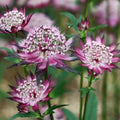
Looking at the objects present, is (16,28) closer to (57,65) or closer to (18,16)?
(18,16)

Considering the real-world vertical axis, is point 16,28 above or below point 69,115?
above

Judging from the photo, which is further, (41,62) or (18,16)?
(18,16)

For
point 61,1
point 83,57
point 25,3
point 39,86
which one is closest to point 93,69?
point 83,57

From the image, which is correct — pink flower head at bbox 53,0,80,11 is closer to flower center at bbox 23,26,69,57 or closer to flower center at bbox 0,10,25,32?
flower center at bbox 0,10,25,32

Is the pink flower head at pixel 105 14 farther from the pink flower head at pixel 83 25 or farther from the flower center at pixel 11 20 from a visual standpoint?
the flower center at pixel 11 20

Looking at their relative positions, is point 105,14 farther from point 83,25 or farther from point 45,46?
point 45,46

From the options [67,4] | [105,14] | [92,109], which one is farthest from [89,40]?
[67,4]
